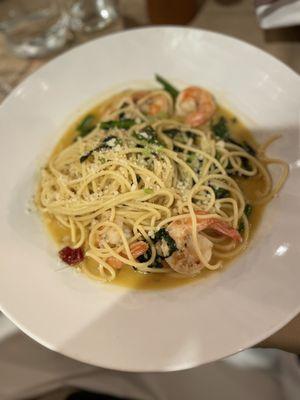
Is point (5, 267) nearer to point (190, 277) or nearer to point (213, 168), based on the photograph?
point (190, 277)

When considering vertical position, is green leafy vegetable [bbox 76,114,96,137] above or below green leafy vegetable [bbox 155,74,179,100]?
above

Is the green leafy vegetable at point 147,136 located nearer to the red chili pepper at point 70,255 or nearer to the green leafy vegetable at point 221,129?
the green leafy vegetable at point 221,129

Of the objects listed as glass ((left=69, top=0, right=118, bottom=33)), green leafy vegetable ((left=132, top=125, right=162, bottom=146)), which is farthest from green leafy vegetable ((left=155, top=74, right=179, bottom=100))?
glass ((left=69, top=0, right=118, bottom=33))

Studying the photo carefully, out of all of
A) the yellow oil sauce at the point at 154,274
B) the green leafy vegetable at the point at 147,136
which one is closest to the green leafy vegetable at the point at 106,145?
the green leafy vegetable at the point at 147,136

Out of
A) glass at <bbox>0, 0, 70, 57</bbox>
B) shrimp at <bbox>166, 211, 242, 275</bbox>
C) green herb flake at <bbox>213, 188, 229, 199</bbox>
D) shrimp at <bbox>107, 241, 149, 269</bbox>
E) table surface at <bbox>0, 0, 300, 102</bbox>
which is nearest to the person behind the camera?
shrimp at <bbox>166, 211, 242, 275</bbox>

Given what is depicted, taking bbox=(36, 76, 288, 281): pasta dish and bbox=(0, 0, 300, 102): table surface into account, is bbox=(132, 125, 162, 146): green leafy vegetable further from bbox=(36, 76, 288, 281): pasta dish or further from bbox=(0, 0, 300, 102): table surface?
bbox=(0, 0, 300, 102): table surface

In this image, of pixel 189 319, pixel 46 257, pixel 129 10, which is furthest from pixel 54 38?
pixel 189 319
